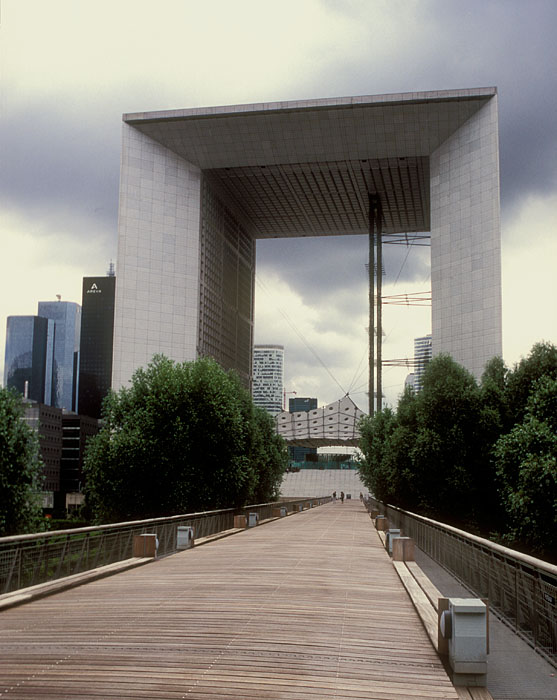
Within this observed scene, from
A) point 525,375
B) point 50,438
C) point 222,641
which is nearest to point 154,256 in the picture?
point 525,375

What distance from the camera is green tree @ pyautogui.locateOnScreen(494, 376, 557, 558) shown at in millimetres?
25891

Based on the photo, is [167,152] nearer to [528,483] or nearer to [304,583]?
[528,483]

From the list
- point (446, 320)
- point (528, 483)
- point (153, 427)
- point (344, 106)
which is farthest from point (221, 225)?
point (528, 483)

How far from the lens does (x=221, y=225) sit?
90688 millimetres

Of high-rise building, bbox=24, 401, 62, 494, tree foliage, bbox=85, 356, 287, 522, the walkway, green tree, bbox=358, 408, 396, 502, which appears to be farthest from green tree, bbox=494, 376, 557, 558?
high-rise building, bbox=24, 401, 62, 494

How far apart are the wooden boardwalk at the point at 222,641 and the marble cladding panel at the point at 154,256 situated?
62766 mm

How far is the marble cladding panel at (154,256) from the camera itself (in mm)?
78000

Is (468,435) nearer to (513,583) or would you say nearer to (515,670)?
(513,583)

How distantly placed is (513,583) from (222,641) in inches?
186

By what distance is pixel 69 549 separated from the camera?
1535 cm

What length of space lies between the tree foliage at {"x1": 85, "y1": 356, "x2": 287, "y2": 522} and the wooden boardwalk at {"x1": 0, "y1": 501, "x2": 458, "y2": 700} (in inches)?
871

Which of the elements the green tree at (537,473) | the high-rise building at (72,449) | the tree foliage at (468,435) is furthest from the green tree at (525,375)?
the high-rise building at (72,449)

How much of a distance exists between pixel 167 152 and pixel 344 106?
1986 cm

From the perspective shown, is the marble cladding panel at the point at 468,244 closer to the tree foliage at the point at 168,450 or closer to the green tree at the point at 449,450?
the green tree at the point at 449,450
